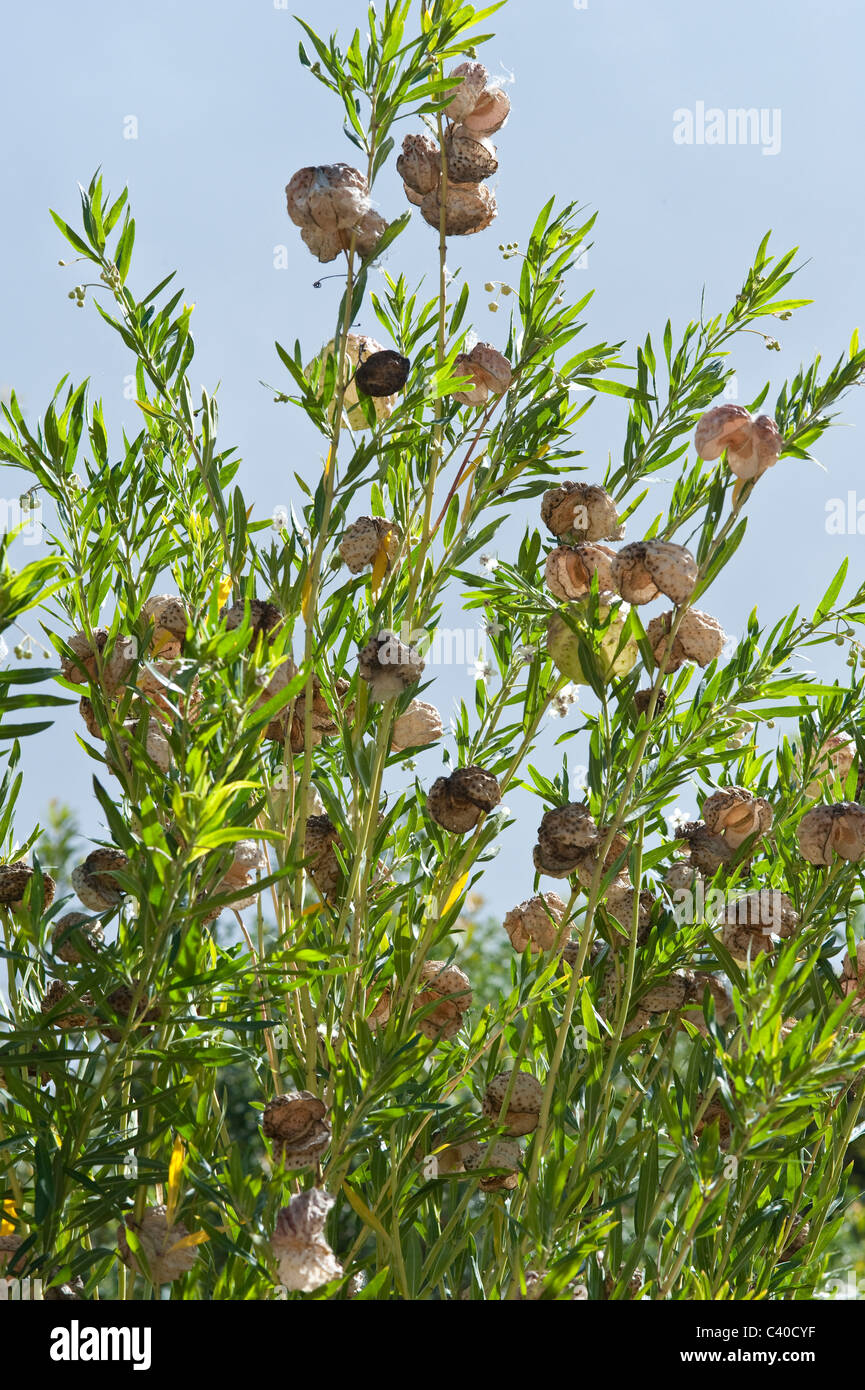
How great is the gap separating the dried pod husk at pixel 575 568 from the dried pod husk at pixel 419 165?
1.20 ft

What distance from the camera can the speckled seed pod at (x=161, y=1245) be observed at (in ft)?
2.59

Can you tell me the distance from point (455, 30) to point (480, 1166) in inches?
35.3

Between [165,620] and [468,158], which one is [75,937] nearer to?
[165,620]

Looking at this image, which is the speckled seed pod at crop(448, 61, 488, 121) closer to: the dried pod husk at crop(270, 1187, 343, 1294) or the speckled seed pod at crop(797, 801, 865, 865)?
the speckled seed pod at crop(797, 801, 865, 865)

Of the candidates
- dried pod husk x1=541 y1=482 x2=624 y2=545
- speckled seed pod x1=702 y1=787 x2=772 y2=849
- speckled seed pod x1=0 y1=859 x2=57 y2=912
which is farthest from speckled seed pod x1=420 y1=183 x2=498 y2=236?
speckled seed pod x1=0 y1=859 x2=57 y2=912

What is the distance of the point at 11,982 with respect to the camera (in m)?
0.91

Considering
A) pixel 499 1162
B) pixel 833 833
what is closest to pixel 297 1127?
pixel 499 1162

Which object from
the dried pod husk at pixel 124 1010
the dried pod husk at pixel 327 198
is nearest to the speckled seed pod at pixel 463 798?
the dried pod husk at pixel 124 1010

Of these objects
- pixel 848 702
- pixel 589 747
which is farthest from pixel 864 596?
pixel 589 747

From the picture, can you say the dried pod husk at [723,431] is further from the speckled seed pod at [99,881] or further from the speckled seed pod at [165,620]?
the speckled seed pod at [99,881]

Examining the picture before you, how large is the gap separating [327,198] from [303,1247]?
0.69m

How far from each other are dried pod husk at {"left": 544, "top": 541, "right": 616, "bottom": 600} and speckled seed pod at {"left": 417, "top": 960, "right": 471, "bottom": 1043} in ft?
1.03

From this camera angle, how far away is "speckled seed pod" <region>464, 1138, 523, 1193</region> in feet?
2.97
